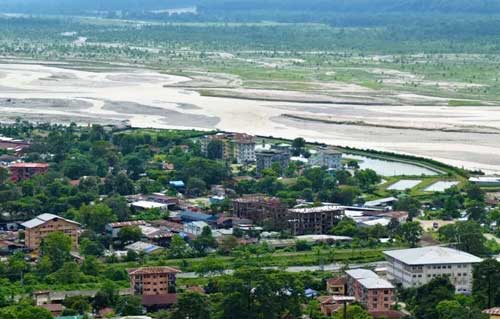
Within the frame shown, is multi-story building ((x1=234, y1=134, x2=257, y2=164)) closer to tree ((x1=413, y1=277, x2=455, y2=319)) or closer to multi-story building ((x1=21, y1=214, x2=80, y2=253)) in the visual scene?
multi-story building ((x1=21, y1=214, x2=80, y2=253))

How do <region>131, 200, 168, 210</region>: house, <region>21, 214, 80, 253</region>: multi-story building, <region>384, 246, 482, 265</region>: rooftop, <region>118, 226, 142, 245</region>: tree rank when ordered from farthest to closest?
1. <region>131, 200, 168, 210</region>: house
2. <region>118, 226, 142, 245</region>: tree
3. <region>21, 214, 80, 253</region>: multi-story building
4. <region>384, 246, 482, 265</region>: rooftop

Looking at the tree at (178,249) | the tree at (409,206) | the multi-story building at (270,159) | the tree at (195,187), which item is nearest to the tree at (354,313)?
the tree at (178,249)

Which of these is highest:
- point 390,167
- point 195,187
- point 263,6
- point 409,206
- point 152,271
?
point 152,271

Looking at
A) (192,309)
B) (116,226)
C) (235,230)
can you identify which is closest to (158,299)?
(192,309)

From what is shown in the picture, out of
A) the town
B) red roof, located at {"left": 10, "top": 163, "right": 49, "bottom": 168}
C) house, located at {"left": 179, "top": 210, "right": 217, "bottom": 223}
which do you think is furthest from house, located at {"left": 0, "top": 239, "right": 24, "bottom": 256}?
red roof, located at {"left": 10, "top": 163, "right": 49, "bottom": 168}

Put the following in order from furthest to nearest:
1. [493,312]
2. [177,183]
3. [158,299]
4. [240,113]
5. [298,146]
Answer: [240,113] < [298,146] < [177,183] < [158,299] < [493,312]

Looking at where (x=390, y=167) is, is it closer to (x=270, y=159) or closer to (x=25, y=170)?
(x=270, y=159)
